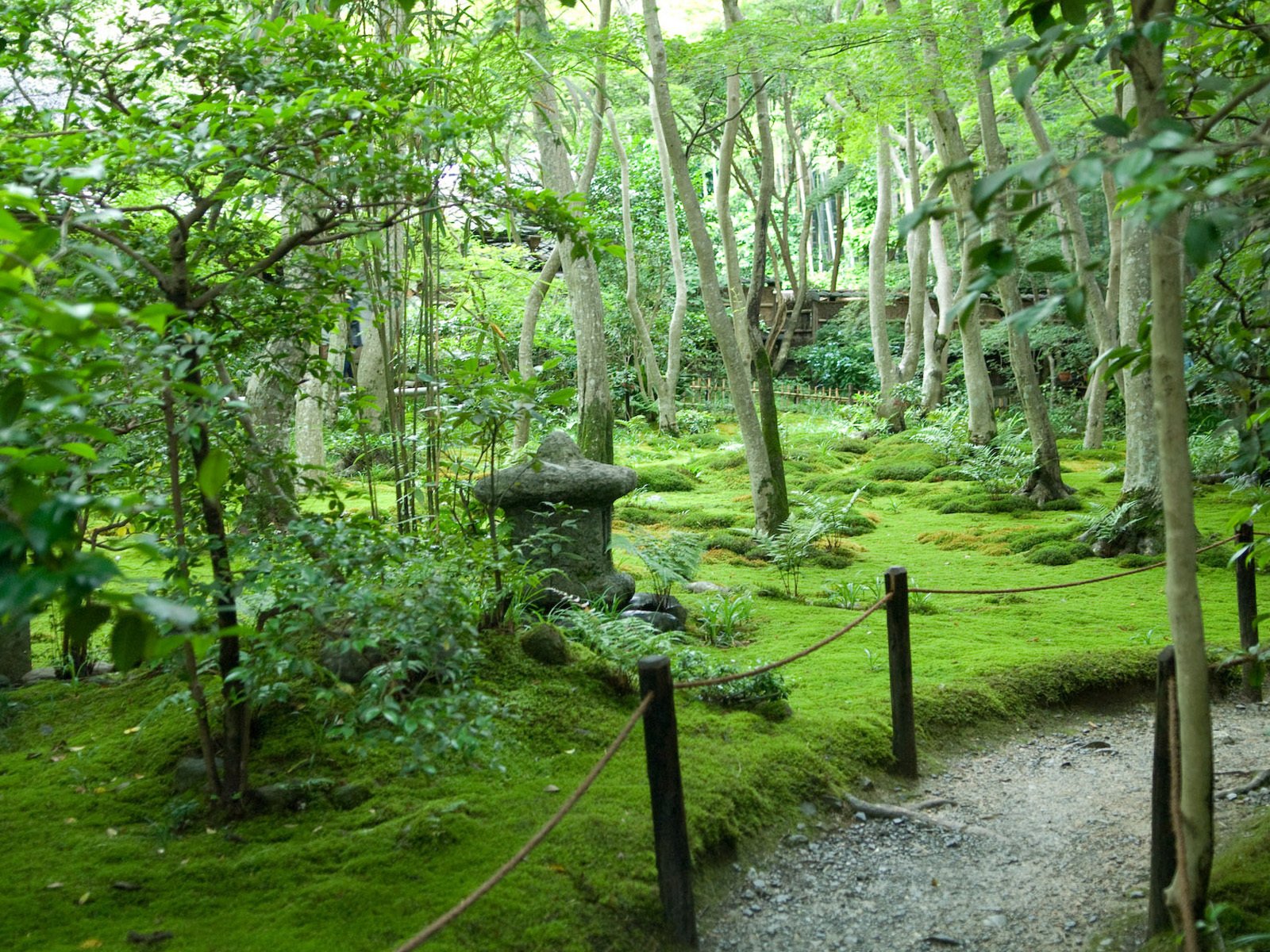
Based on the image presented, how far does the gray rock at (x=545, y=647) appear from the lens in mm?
4477

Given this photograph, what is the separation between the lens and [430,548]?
3.82m

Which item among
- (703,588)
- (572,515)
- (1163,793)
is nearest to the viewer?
(1163,793)

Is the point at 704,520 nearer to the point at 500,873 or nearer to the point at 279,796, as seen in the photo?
the point at 279,796

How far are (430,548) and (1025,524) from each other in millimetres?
7717

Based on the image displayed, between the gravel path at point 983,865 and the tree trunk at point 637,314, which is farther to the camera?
the tree trunk at point 637,314

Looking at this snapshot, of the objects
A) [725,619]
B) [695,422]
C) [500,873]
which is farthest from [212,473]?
[695,422]

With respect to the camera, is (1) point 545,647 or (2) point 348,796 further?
(1) point 545,647

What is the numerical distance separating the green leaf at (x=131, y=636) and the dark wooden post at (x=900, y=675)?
3.32m

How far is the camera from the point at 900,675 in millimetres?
4367

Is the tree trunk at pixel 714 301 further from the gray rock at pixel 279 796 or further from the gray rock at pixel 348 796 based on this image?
the gray rock at pixel 279 796

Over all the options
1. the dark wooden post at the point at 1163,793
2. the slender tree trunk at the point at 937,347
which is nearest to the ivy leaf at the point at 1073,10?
the dark wooden post at the point at 1163,793

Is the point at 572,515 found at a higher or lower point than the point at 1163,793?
higher

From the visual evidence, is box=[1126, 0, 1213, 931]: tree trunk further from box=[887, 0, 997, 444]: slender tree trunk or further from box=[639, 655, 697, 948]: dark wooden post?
box=[887, 0, 997, 444]: slender tree trunk

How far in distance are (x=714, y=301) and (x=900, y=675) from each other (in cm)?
482
